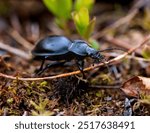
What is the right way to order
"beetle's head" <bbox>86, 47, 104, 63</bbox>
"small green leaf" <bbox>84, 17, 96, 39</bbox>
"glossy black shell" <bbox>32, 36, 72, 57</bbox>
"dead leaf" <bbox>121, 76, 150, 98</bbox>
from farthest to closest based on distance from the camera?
"small green leaf" <bbox>84, 17, 96, 39</bbox>, "glossy black shell" <bbox>32, 36, 72, 57</bbox>, "beetle's head" <bbox>86, 47, 104, 63</bbox>, "dead leaf" <bbox>121, 76, 150, 98</bbox>

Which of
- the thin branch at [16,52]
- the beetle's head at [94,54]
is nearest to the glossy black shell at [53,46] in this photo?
the beetle's head at [94,54]

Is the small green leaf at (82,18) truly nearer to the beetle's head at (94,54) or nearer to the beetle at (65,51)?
the beetle at (65,51)

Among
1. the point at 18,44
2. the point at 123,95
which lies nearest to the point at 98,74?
the point at 123,95

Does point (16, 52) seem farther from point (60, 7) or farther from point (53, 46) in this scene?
point (53, 46)

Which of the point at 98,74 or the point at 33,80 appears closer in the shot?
the point at 33,80

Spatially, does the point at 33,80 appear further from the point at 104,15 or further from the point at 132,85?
the point at 104,15

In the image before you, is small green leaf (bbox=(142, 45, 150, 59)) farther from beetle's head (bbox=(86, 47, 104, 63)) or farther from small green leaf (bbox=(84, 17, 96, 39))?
small green leaf (bbox=(84, 17, 96, 39))

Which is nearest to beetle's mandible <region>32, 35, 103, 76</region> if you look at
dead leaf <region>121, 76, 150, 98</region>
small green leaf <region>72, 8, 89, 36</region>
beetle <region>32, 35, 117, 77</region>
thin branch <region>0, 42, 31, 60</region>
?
beetle <region>32, 35, 117, 77</region>
